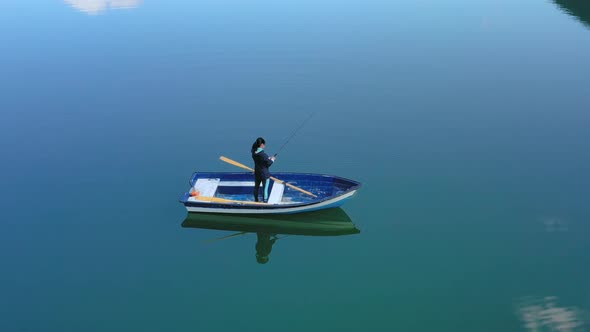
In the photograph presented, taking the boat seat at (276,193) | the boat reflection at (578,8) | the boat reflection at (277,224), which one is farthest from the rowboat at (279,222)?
the boat reflection at (578,8)

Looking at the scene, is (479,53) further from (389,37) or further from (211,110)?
(211,110)

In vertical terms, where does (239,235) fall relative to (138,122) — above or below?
below

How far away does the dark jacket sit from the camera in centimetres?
1827

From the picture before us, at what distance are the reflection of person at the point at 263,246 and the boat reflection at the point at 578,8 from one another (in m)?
29.4

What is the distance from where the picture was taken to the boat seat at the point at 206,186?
765 inches

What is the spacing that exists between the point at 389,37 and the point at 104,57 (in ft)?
63.0

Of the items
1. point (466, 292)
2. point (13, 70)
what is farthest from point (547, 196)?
point (13, 70)

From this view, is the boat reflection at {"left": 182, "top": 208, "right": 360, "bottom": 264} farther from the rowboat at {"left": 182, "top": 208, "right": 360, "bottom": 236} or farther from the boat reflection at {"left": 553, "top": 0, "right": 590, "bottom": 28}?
the boat reflection at {"left": 553, "top": 0, "right": 590, "bottom": 28}

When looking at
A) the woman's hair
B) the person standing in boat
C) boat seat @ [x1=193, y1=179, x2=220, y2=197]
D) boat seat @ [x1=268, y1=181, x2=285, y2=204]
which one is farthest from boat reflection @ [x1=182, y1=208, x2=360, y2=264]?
the woman's hair

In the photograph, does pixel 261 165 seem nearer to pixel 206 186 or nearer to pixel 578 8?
pixel 206 186

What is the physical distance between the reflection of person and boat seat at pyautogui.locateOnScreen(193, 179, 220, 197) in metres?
2.51

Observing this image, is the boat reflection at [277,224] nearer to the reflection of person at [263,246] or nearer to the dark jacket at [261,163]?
the reflection of person at [263,246]

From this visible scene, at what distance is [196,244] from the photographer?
1812 cm

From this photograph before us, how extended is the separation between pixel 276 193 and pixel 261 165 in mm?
1405
